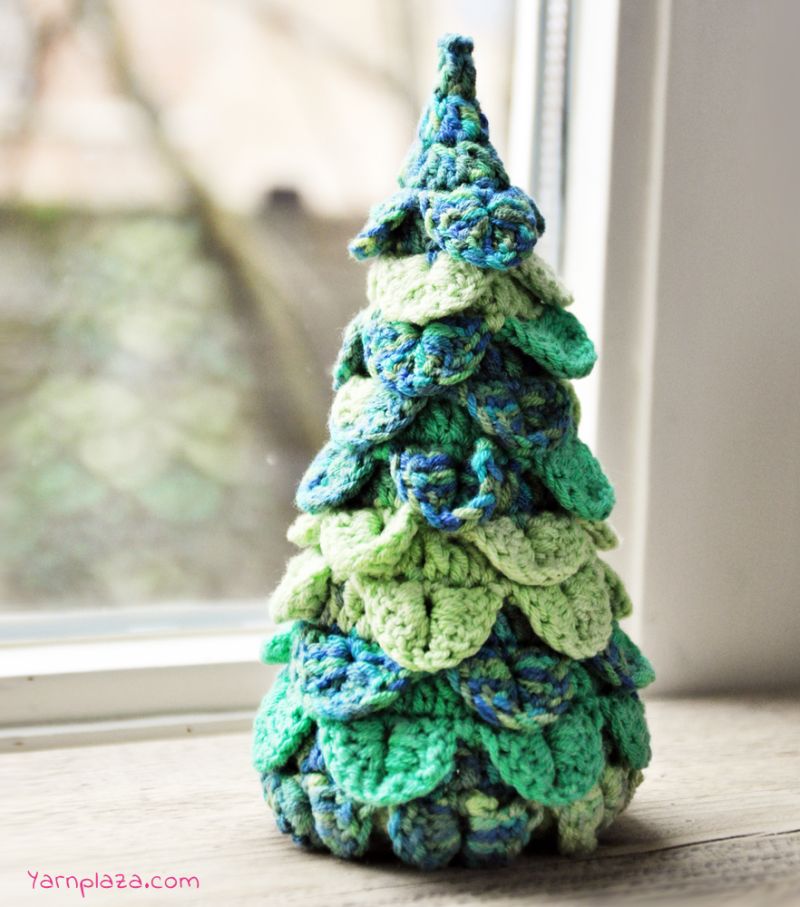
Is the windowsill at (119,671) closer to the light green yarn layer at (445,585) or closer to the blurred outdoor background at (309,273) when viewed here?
the blurred outdoor background at (309,273)

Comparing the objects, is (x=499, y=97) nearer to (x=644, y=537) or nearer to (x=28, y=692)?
(x=644, y=537)

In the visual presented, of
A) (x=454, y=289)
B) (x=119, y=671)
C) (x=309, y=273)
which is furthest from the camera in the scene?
(x=309, y=273)

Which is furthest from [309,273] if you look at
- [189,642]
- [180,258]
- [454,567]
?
[454,567]

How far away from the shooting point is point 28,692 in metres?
0.84

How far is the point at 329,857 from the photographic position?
0.63 metres

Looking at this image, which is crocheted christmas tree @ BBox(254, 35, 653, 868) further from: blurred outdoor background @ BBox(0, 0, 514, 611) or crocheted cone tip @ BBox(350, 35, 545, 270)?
blurred outdoor background @ BBox(0, 0, 514, 611)

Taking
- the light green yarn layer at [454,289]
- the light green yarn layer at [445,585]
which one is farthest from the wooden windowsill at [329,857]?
the light green yarn layer at [454,289]

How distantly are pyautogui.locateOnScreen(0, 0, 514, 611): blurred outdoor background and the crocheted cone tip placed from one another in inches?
13.1

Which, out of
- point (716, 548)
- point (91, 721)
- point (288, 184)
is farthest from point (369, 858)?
point (288, 184)

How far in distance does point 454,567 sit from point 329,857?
189mm

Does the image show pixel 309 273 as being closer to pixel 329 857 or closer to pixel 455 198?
pixel 455 198

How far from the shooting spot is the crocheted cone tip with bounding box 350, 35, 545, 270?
58cm

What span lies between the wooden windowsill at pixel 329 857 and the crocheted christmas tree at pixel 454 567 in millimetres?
23

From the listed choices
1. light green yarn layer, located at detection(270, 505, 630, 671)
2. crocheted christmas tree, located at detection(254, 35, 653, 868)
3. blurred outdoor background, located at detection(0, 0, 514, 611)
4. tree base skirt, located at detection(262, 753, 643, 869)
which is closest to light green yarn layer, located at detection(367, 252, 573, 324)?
crocheted christmas tree, located at detection(254, 35, 653, 868)
